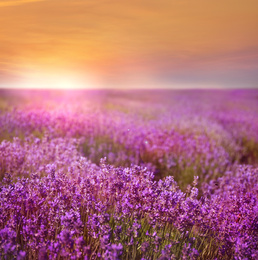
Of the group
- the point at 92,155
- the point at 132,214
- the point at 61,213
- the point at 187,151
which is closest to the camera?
the point at 61,213

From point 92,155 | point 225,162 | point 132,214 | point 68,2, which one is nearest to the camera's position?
point 132,214

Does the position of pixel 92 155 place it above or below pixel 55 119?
below

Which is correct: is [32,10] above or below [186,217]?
above

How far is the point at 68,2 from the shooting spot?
3.84 metres

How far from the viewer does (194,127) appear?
8.21 meters

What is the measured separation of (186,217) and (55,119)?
4.64m

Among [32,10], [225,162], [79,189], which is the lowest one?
[225,162]

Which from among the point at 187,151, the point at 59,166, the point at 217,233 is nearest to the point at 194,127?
the point at 187,151

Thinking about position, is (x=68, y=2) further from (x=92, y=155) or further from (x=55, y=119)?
(x=55, y=119)

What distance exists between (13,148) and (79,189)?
68.6 inches

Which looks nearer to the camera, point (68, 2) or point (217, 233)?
point (217, 233)

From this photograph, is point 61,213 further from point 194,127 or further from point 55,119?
point 194,127

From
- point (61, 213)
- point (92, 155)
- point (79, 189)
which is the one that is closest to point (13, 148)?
point (92, 155)

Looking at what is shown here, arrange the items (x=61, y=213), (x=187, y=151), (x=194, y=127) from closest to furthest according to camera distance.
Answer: (x=61, y=213)
(x=187, y=151)
(x=194, y=127)
